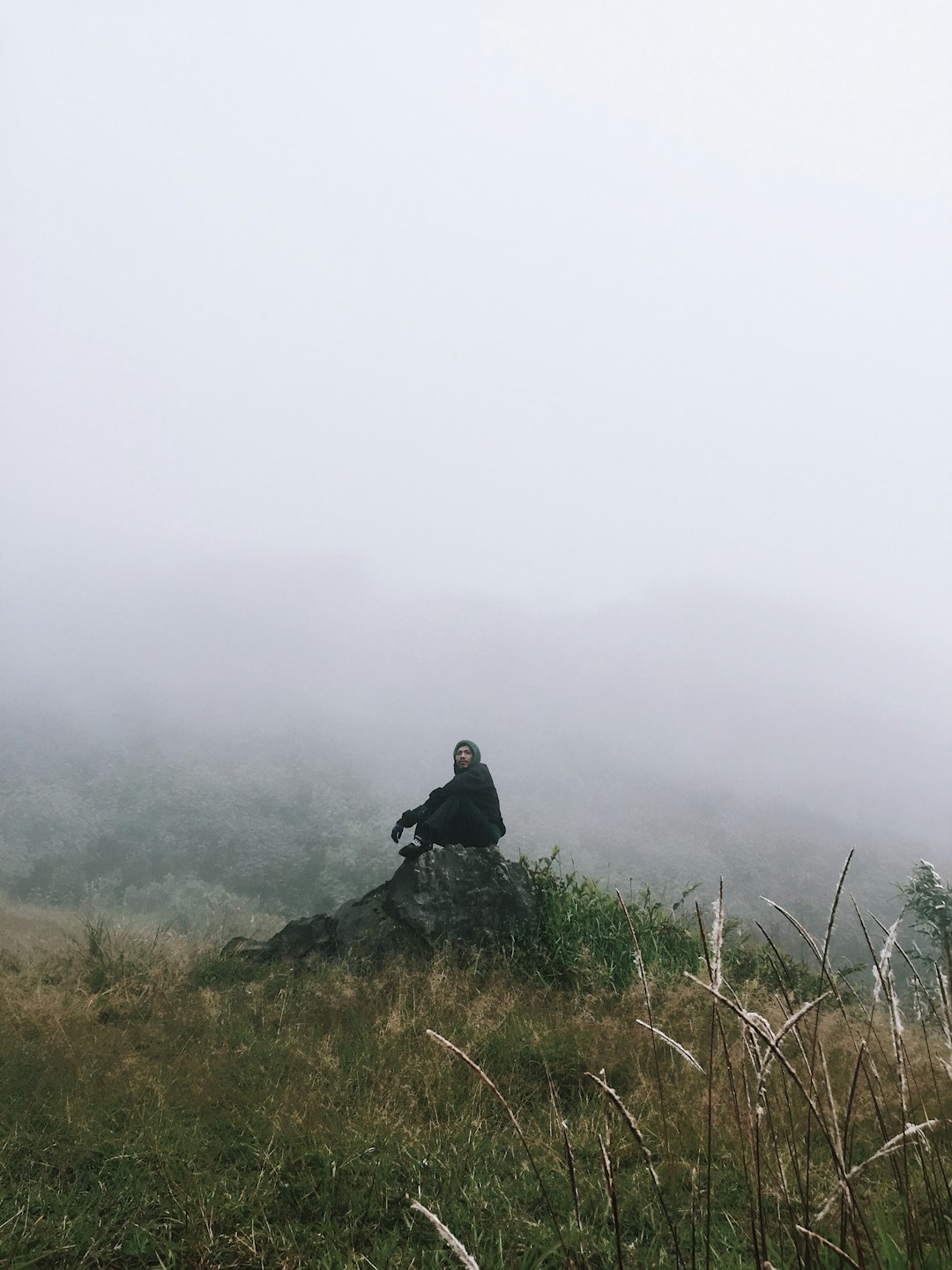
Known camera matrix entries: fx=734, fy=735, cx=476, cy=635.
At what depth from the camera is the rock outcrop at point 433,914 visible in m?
9.80

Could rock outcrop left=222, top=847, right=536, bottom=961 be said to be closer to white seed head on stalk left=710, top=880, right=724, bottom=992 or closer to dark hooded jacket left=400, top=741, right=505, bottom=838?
dark hooded jacket left=400, top=741, right=505, bottom=838

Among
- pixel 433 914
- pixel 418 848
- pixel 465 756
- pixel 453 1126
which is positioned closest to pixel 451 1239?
pixel 453 1126

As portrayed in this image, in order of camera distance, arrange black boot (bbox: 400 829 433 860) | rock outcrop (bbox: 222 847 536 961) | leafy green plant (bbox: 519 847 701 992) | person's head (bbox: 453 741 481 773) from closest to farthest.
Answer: leafy green plant (bbox: 519 847 701 992), rock outcrop (bbox: 222 847 536 961), black boot (bbox: 400 829 433 860), person's head (bbox: 453 741 481 773)

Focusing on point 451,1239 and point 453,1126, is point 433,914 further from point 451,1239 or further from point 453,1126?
point 451,1239

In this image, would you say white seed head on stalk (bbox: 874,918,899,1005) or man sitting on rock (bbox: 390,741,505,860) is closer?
white seed head on stalk (bbox: 874,918,899,1005)

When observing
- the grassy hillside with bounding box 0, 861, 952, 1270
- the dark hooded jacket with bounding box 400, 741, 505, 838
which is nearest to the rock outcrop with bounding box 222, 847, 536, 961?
the dark hooded jacket with bounding box 400, 741, 505, 838

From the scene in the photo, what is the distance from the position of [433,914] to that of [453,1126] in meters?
5.54

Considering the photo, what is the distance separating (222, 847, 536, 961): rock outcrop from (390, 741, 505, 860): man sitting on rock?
376 millimetres

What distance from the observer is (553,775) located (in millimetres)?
55219

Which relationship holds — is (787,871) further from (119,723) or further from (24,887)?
(119,723)

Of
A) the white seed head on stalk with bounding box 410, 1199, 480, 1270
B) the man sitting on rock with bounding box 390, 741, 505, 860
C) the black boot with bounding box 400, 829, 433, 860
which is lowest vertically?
the black boot with bounding box 400, 829, 433, 860

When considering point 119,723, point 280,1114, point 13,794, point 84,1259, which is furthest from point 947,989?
point 119,723

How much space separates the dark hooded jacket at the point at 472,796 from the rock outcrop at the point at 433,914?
0.55 m

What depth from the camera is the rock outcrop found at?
32.1 feet
